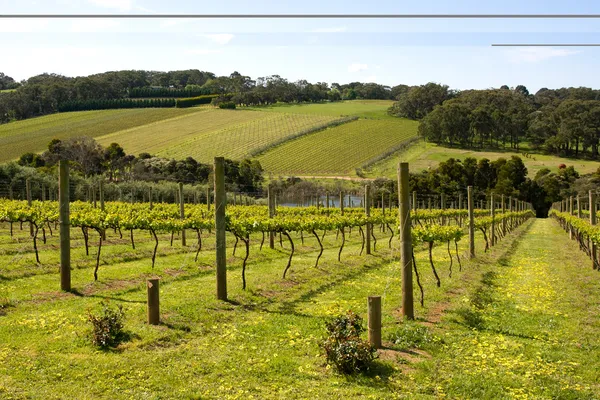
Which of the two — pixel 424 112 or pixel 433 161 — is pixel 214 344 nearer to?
pixel 433 161

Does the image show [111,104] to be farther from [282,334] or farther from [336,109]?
[282,334]

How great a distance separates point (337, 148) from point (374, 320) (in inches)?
3079

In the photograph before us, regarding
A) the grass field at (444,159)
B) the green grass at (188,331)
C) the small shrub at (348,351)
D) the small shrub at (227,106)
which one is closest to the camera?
the green grass at (188,331)

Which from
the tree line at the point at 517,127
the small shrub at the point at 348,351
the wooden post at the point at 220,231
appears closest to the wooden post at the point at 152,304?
the wooden post at the point at 220,231

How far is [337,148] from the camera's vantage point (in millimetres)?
87000

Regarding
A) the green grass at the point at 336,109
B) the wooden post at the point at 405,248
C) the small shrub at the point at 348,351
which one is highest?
the green grass at the point at 336,109

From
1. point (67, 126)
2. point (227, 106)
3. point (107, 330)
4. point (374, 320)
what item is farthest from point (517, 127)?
point (107, 330)

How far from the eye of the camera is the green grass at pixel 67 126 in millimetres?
78250

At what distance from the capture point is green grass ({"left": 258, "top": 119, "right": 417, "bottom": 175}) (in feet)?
246

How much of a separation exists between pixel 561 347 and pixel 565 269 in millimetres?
11144

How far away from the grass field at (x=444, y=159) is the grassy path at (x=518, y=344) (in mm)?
59740

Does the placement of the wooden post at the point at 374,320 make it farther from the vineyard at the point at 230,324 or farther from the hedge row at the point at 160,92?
the hedge row at the point at 160,92

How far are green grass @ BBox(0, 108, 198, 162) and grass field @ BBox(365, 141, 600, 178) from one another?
4438 cm

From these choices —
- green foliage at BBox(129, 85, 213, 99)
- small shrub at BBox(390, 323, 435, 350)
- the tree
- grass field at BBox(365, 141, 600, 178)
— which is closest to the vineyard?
small shrub at BBox(390, 323, 435, 350)
